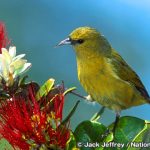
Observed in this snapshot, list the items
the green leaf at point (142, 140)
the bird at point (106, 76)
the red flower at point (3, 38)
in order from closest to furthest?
1. the green leaf at point (142, 140)
2. the red flower at point (3, 38)
3. the bird at point (106, 76)

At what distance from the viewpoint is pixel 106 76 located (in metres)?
1.10

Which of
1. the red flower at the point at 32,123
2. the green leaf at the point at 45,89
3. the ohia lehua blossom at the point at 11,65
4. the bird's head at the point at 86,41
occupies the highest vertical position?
the bird's head at the point at 86,41

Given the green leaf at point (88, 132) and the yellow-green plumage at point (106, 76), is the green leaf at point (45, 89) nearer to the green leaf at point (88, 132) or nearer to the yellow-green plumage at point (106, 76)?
the green leaf at point (88, 132)

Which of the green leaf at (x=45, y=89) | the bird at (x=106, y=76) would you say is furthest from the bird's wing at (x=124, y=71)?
the green leaf at (x=45, y=89)

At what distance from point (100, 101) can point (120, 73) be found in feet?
0.42

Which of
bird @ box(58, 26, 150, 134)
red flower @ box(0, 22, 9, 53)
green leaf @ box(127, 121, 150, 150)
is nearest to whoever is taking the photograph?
green leaf @ box(127, 121, 150, 150)

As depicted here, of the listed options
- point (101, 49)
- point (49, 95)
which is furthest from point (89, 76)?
point (49, 95)

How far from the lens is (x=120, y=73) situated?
1139mm

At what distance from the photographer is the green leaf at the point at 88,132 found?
0.71 metres

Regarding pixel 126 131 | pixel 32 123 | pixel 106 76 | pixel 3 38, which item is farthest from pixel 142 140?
pixel 106 76

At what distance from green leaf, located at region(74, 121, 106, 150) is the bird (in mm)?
269

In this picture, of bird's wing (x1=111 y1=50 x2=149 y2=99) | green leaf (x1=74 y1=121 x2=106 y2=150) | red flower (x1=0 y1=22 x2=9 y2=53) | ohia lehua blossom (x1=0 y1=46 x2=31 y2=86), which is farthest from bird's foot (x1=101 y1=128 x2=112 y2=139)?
bird's wing (x1=111 y1=50 x2=149 y2=99)

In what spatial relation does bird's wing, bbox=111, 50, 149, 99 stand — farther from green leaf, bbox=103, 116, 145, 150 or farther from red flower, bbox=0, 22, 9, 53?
green leaf, bbox=103, 116, 145, 150

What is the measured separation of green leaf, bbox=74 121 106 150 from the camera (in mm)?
713
